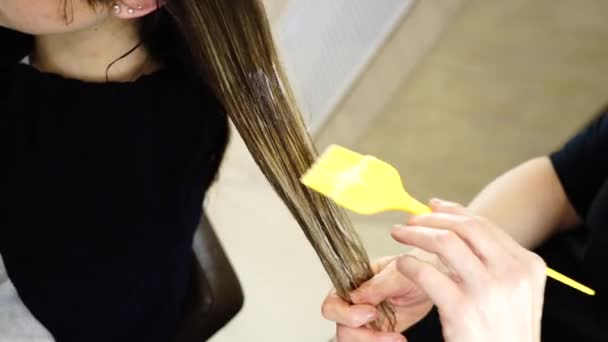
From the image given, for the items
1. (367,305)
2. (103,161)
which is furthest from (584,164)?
(103,161)

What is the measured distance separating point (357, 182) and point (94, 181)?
0.31 m

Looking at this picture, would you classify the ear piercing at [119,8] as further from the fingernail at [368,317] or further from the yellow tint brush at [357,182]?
the fingernail at [368,317]

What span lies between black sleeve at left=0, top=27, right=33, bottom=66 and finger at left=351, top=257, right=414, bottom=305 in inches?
16.9

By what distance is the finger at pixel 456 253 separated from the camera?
0.51 meters

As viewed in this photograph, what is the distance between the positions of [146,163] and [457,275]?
1.08 ft

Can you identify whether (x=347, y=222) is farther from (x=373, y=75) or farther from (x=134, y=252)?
(x=373, y=75)

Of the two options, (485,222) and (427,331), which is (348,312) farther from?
(427,331)

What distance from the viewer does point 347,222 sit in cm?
63

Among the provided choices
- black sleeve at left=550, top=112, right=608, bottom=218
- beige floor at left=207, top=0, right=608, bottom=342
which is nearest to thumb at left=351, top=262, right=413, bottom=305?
black sleeve at left=550, top=112, right=608, bottom=218

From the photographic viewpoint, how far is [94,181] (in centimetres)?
71

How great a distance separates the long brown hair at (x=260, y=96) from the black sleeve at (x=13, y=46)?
20 centimetres

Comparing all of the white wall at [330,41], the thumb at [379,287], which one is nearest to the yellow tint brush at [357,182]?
the thumb at [379,287]

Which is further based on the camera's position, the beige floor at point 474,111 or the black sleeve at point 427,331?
the beige floor at point 474,111

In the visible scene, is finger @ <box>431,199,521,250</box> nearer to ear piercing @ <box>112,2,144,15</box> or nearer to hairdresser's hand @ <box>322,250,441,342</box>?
hairdresser's hand @ <box>322,250,441,342</box>
